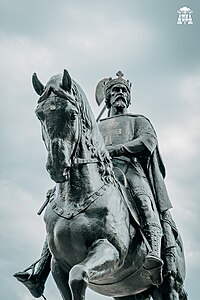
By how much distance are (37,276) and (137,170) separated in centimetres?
216

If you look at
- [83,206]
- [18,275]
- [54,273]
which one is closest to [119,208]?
[83,206]

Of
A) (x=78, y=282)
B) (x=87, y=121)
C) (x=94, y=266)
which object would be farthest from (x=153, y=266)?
(x=87, y=121)

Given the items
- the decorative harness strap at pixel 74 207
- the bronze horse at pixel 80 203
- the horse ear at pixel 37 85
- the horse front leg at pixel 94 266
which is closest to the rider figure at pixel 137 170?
the bronze horse at pixel 80 203

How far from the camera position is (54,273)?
9031 millimetres

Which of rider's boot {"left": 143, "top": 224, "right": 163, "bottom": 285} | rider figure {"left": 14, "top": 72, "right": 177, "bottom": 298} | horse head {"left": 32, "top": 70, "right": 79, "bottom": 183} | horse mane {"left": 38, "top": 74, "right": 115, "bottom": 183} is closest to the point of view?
horse head {"left": 32, "top": 70, "right": 79, "bottom": 183}

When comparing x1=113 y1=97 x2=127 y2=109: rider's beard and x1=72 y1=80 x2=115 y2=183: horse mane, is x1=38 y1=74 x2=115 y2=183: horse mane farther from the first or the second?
x1=113 y1=97 x2=127 y2=109: rider's beard

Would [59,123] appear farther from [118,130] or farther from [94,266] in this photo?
[118,130]

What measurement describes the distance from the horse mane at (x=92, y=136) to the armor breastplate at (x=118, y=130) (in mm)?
1675

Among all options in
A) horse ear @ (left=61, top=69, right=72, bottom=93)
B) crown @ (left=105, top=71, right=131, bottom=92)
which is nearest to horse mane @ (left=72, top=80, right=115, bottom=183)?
horse ear @ (left=61, top=69, right=72, bottom=93)

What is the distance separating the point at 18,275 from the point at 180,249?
8.75ft

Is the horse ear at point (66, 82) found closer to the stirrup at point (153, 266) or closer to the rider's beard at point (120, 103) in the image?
the stirrup at point (153, 266)

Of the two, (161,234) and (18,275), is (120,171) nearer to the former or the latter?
(161,234)

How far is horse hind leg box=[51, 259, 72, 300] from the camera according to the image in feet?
29.4

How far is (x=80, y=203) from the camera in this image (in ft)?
27.7
